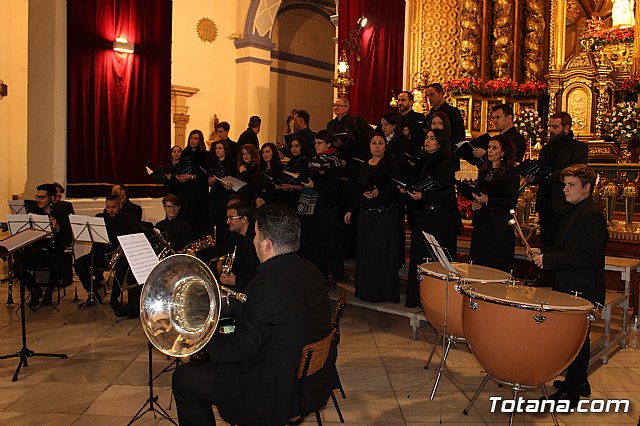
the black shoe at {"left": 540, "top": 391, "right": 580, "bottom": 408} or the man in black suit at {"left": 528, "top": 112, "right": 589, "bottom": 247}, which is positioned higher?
the man in black suit at {"left": 528, "top": 112, "right": 589, "bottom": 247}

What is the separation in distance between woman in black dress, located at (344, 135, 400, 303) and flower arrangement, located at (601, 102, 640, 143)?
470 cm

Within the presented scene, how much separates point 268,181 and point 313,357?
4666mm

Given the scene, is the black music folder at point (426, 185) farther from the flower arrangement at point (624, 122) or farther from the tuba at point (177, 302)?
the flower arrangement at point (624, 122)

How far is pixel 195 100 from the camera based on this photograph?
48.6 feet

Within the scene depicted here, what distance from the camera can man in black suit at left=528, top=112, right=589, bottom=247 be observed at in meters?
6.25

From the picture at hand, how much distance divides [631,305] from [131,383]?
5.44 m

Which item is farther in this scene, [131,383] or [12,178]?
[12,178]

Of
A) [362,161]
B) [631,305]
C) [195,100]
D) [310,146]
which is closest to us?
[362,161]

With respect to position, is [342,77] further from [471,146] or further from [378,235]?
[378,235]

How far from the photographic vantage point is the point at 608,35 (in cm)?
1028

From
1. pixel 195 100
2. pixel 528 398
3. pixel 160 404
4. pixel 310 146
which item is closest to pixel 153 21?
pixel 195 100

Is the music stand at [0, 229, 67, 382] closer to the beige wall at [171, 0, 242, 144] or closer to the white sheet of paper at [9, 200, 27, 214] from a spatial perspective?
the white sheet of paper at [9, 200, 27, 214]

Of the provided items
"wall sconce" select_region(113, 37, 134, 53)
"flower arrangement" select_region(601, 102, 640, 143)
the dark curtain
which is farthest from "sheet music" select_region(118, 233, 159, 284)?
"flower arrangement" select_region(601, 102, 640, 143)

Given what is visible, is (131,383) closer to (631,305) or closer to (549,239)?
(549,239)
